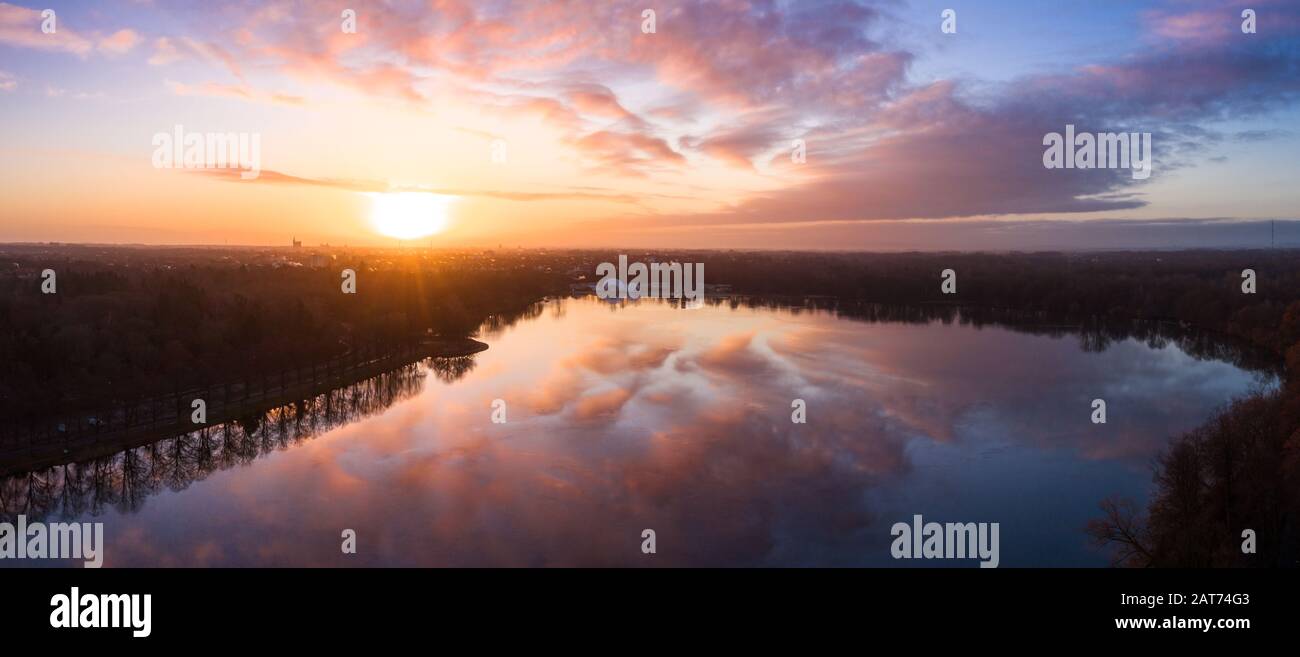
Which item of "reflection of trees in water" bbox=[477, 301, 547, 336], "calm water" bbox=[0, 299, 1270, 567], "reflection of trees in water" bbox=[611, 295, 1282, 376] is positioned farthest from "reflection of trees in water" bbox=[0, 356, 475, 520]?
"reflection of trees in water" bbox=[611, 295, 1282, 376]

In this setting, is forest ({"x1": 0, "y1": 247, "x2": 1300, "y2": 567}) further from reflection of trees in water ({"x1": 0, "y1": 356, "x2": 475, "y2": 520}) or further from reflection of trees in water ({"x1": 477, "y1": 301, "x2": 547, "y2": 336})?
reflection of trees in water ({"x1": 0, "y1": 356, "x2": 475, "y2": 520})

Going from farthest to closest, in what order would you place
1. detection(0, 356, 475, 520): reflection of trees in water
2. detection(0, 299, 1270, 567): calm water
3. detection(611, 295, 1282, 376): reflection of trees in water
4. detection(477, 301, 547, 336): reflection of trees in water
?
detection(477, 301, 547, 336): reflection of trees in water < detection(611, 295, 1282, 376): reflection of trees in water < detection(0, 356, 475, 520): reflection of trees in water < detection(0, 299, 1270, 567): calm water

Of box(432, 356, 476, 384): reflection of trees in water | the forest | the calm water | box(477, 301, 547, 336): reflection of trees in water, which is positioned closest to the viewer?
the forest

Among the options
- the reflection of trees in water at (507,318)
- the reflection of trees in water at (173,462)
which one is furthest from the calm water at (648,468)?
the reflection of trees in water at (507,318)

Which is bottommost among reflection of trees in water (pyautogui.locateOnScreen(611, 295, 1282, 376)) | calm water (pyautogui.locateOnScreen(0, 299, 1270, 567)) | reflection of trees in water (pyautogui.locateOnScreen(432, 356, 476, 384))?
calm water (pyautogui.locateOnScreen(0, 299, 1270, 567))

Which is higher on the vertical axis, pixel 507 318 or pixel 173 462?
pixel 507 318

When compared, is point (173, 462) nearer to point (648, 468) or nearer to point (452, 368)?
point (648, 468)

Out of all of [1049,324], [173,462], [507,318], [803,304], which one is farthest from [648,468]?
[803,304]

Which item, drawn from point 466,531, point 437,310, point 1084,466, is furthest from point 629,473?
point 437,310
